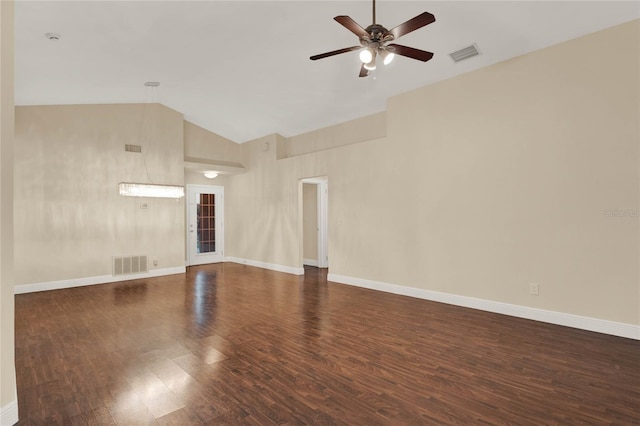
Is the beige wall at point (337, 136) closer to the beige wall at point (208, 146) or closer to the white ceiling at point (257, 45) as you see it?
the white ceiling at point (257, 45)

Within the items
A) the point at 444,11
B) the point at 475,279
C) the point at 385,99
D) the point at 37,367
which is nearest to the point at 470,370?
the point at 475,279

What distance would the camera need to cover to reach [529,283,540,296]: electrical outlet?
431 cm

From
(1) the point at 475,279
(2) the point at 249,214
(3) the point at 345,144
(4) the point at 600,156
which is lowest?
(1) the point at 475,279

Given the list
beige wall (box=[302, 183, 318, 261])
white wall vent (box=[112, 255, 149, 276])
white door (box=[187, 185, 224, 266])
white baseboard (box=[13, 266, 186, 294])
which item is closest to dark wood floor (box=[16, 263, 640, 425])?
white baseboard (box=[13, 266, 186, 294])

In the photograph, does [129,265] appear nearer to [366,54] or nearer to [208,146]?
[208,146]

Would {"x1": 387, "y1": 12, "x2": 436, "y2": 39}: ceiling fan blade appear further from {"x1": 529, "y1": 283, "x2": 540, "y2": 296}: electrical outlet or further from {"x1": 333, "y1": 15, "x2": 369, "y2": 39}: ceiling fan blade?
{"x1": 529, "y1": 283, "x2": 540, "y2": 296}: electrical outlet

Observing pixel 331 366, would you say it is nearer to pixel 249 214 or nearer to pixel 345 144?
pixel 345 144

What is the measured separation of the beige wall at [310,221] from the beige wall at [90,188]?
127 inches

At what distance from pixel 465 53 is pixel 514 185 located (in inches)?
75.8

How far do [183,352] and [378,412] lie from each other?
2.16 meters

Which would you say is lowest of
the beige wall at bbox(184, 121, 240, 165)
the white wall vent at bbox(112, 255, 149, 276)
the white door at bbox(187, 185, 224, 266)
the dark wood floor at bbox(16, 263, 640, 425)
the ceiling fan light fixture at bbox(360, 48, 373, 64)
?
the dark wood floor at bbox(16, 263, 640, 425)

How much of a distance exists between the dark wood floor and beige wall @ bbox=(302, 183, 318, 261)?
3858 millimetres

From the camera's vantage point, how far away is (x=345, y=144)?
23.0 feet

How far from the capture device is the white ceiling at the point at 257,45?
3.70m
